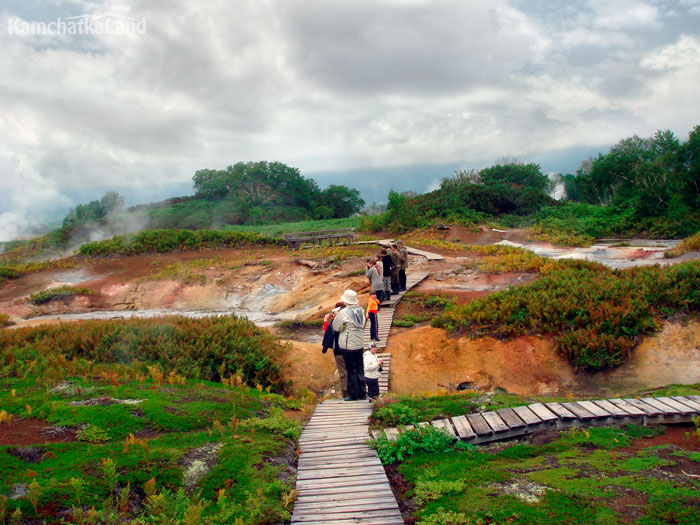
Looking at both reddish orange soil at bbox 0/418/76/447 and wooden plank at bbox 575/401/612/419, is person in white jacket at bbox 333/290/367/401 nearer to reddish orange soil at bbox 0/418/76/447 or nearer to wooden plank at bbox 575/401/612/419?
wooden plank at bbox 575/401/612/419

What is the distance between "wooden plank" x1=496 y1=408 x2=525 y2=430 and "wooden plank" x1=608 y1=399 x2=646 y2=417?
1472mm

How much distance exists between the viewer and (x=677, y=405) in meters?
6.57

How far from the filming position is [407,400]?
24.5 feet

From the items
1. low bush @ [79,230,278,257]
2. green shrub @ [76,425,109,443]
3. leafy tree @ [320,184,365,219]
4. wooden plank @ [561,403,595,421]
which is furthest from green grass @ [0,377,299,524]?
leafy tree @ [320,184,365,219]

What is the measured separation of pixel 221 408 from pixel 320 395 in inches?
161

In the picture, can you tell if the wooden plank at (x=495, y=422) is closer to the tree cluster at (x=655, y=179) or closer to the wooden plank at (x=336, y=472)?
the wooden plank at (x=336, y=472)

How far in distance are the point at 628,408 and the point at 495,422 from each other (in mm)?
1886

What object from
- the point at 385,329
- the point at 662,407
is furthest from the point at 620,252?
the point at 662,407


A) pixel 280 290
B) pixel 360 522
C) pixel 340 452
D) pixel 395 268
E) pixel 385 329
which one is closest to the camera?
pixel 360 522

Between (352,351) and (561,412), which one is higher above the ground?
(352,351)

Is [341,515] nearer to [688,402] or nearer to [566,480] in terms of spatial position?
[566,480]

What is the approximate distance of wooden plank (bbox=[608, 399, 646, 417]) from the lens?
20.8 feet

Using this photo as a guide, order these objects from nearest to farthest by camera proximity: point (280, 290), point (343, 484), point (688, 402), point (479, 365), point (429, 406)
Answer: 1. point (343, 484)
2. point (688, 402)
3. point (429, 406)
4. point (479, 365)
5. point (280, 290)

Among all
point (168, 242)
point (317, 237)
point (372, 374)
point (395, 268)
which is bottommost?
point (372, 374)
